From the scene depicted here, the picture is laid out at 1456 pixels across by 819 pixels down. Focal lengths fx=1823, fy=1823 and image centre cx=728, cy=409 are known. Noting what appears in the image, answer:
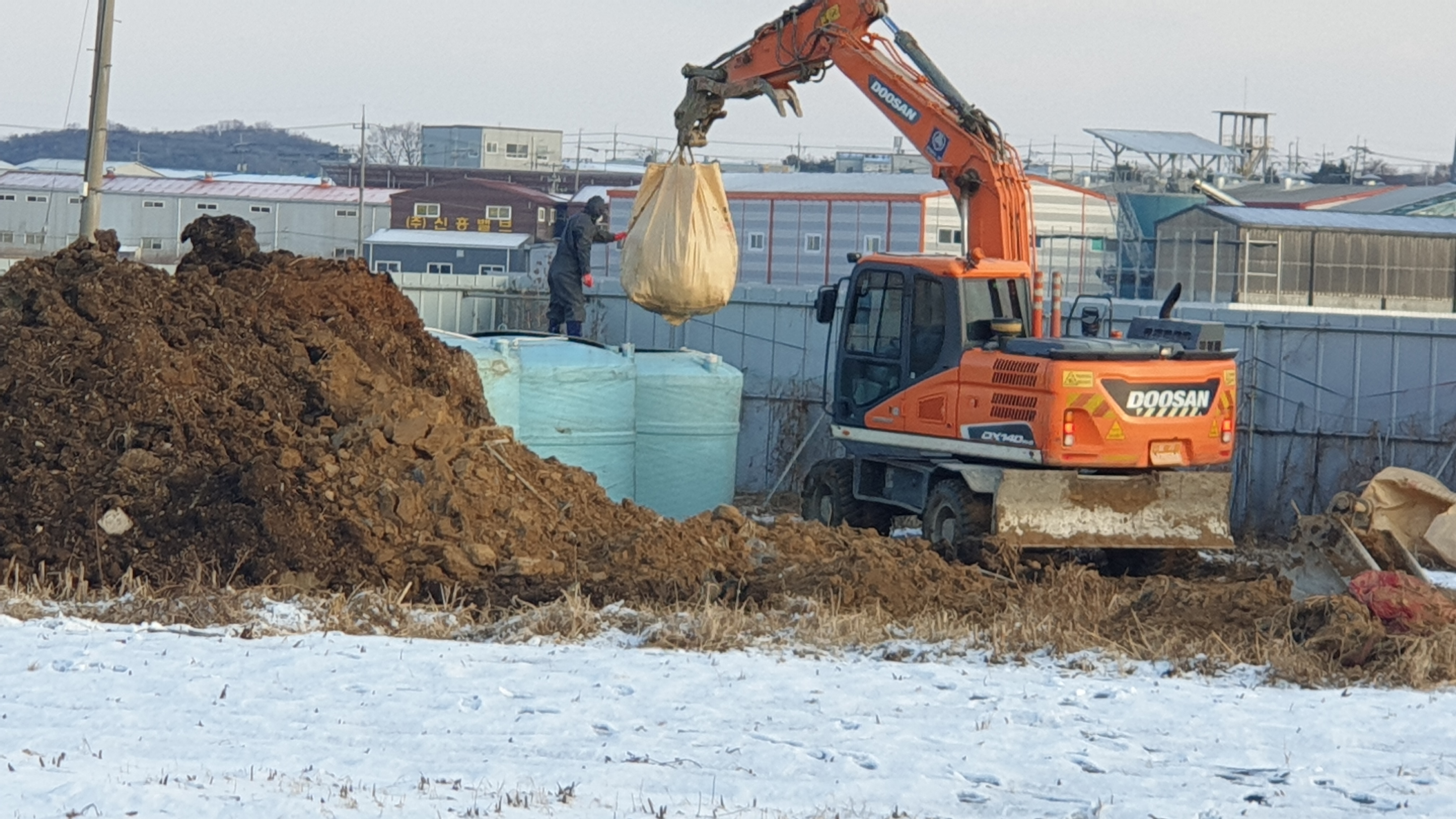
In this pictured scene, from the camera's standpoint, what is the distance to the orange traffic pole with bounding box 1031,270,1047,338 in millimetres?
12484

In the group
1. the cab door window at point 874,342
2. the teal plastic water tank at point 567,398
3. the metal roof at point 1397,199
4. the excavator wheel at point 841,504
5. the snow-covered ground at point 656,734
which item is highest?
the metal roof at point 1397,199

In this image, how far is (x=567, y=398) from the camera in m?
14.2

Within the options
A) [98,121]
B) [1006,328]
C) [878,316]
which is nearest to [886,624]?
[1006,328]

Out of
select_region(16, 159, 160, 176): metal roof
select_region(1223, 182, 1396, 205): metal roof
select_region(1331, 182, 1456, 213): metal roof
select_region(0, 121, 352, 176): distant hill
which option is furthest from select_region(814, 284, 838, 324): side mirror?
select_region(0, 121, 352, 176): distant hill

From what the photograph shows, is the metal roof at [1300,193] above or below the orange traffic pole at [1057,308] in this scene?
above

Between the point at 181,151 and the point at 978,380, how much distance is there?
435ft

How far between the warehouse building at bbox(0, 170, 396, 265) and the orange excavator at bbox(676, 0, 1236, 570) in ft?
176

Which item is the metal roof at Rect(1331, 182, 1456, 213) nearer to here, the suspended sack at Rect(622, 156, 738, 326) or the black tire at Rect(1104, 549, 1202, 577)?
the black tire at Rect(1104, 549, 1202, 577)

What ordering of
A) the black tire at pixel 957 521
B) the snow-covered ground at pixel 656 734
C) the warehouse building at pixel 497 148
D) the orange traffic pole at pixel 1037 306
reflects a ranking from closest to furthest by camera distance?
1. the snow-covered ground at pixel 656 734
2. the black tire at pixel 957 521
3. the orange traffic pole at pixel 1037 306
4. the warehouse building at pixel 497 148

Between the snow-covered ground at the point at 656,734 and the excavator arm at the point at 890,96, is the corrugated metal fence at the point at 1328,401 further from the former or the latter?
the snow-covered ground at the point at 656,734

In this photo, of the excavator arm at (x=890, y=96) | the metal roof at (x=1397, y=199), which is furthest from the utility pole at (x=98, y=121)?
the metal roof at (x=1397, y=199)

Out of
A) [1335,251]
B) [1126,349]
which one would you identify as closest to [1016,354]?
[1126,349]

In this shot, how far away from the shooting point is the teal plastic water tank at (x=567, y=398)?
1386 centimetres

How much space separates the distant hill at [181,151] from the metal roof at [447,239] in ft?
212
